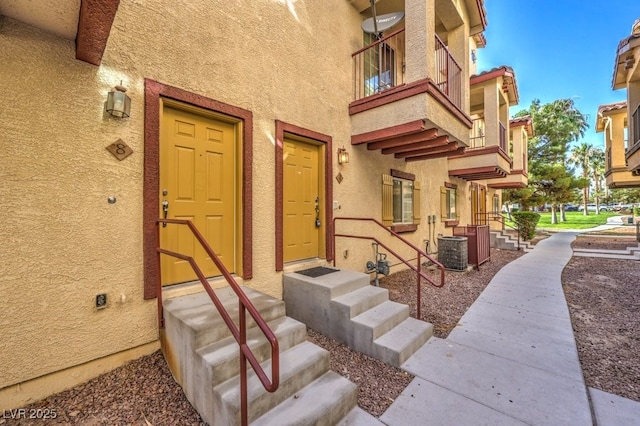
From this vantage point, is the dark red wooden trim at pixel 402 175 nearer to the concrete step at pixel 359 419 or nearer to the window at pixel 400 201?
the window at pixel 400 201

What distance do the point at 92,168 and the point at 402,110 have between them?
13.7 ft

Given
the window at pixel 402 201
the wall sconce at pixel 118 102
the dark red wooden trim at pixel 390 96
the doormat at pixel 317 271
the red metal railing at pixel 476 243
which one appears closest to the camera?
the wall sconce at pixel 118 102

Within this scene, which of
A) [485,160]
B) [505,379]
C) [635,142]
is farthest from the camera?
[485,160]

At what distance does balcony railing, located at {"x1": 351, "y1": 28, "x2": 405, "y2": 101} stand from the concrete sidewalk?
4595 millimetres

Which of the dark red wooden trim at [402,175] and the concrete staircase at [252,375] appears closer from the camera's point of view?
the concrete staircase at [252,375]

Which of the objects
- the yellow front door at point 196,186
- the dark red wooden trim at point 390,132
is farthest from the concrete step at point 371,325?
the dark red wooden trim at point 390,132

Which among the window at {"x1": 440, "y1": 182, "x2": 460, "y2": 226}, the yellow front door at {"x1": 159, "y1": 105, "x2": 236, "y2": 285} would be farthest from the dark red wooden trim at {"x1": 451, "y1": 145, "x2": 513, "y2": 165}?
the yellow front door at {"x1": 159, "y1": 105, "x2": 236, "y2": 285}

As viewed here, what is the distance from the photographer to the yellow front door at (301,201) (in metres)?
4.23

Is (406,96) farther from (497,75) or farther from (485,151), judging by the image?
(497,75)

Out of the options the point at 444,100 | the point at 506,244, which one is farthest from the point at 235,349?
the point at 506,244

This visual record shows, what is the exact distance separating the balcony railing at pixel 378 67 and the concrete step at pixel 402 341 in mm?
4297

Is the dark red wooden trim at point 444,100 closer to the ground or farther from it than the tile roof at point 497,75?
closer to the ground

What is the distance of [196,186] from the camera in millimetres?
3199

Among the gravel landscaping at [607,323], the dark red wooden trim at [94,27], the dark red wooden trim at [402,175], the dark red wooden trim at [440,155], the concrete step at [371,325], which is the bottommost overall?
the gravel landscaping at [607,323]
